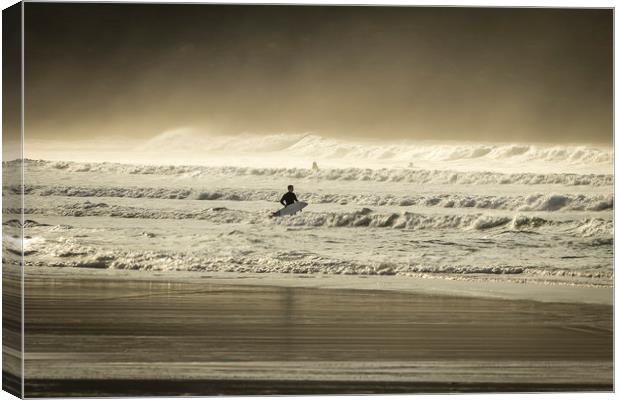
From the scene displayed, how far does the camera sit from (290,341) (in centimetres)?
1025

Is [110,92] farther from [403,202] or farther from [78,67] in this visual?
[403,202]

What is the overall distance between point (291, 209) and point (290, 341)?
41.3 inches

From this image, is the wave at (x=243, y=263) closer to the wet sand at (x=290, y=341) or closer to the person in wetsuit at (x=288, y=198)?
the wet sand at (x=290, y=341)

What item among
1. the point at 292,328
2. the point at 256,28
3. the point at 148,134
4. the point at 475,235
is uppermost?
the point at 256,28

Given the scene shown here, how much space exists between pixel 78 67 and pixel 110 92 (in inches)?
11.9

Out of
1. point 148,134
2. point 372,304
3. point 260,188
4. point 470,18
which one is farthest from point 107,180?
point 470,18

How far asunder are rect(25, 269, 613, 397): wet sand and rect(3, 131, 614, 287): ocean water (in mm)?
211

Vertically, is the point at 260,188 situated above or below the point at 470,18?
below

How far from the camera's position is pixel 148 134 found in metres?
10.6

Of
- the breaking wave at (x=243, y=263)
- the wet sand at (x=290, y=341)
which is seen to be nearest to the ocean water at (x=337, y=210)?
the breaking wave at (x=243, y=263)

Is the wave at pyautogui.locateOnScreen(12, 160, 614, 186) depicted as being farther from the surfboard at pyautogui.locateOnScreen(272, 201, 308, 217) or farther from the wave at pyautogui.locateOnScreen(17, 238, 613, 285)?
the wave at pyautogui.locateOnScreen(17, 238, 613, 285)

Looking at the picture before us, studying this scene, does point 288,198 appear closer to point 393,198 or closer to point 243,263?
point 243,263

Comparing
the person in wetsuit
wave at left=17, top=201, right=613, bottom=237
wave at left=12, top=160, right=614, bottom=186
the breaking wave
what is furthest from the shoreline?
wave at left=12, top=160, right=614, bottom=186

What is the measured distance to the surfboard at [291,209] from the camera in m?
10.7
